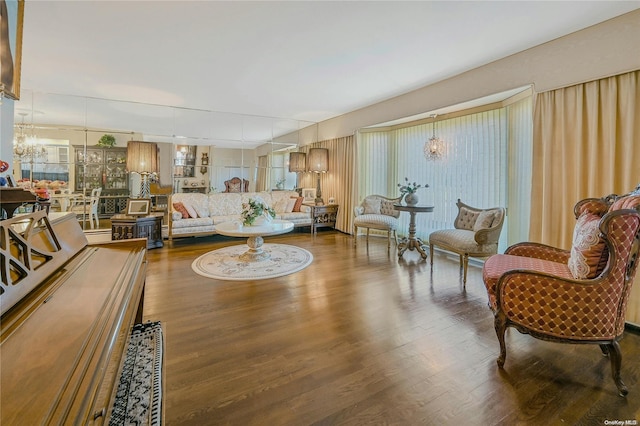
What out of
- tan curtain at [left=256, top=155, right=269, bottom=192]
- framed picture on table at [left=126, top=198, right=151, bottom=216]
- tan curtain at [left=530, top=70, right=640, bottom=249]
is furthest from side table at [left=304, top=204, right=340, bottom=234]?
tan curtain at [left=530, top=70, right=640, bottom=249]

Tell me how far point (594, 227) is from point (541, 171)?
Result: 4.79ft

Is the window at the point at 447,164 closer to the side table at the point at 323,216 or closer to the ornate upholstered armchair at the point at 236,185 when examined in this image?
the side table at the point at 323,216

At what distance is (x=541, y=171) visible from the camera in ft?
9.64

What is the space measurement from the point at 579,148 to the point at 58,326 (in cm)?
382

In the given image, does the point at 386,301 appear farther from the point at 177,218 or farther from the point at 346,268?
the point at 177,218

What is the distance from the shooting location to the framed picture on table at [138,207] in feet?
15.5

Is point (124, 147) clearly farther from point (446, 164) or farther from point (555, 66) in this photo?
point (555, 66)

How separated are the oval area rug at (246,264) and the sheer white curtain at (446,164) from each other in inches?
93.1

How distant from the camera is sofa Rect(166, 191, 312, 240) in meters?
5.09

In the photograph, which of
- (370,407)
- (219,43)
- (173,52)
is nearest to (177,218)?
(173,52)

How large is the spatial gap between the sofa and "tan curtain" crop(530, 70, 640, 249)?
4282 millimetres

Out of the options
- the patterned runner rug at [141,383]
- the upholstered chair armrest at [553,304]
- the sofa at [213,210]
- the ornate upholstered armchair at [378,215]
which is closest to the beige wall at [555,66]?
A: the ornate upholstered armchair at [378,215]

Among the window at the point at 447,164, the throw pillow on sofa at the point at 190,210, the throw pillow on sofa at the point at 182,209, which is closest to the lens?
the window at the point at 447,164

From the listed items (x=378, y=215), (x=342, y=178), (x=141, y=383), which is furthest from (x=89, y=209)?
(x=378, y=215)
